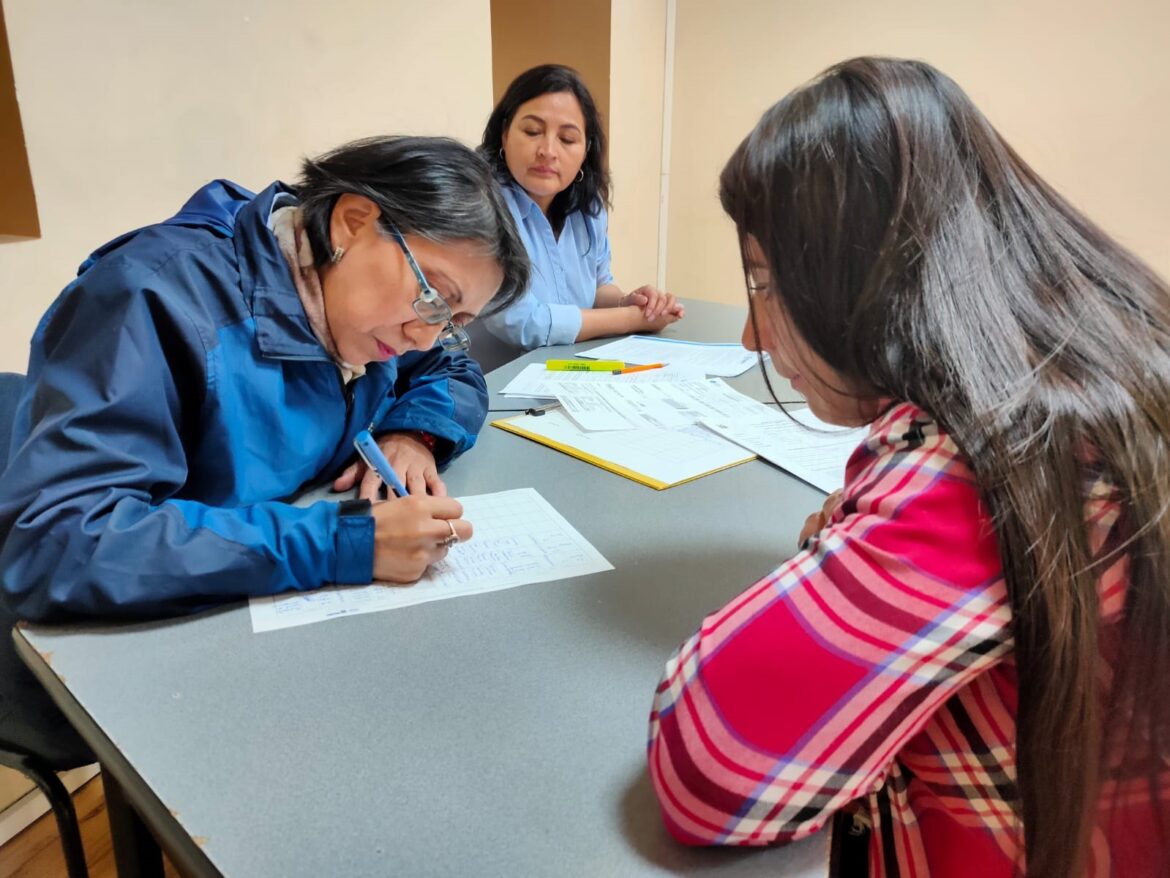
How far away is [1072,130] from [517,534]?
9.42 ft

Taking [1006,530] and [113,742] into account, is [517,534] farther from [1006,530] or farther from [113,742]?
[1006,530]

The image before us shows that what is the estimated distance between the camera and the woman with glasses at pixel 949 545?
44 cm

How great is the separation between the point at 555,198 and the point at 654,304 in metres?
0.45

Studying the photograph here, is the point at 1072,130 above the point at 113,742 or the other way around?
above

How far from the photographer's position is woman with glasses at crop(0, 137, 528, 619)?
673 millimetres

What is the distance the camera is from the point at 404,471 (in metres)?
1.02

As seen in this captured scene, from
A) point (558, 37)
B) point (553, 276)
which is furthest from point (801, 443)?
point (558, 37)

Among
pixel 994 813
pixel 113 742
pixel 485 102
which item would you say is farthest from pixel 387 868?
pixel 485 102

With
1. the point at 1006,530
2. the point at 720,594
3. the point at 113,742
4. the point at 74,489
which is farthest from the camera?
the point at 720,594

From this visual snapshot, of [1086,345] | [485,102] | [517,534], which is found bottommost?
[517,534]

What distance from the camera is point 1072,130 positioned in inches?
109

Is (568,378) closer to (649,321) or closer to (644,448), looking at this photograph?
(644,448)

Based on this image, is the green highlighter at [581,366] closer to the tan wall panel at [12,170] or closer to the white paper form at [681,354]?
the white paper form at [681,354]

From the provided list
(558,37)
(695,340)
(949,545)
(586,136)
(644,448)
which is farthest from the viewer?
(558,37)
